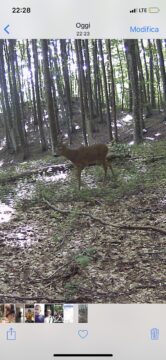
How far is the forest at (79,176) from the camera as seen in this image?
7.43ft

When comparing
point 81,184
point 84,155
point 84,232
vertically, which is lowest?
point 84,232

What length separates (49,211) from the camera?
2.41 metres

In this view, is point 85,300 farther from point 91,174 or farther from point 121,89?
point 121,89

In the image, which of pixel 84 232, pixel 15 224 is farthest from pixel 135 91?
pixel 15 224

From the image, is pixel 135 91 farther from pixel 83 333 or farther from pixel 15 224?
pixel 83 333

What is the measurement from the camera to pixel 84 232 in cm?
239

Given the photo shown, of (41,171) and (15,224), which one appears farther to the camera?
(41,171)

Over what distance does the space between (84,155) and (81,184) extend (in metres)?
0.19

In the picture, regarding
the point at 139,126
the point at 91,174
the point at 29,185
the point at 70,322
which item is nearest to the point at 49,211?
the point at 29,185

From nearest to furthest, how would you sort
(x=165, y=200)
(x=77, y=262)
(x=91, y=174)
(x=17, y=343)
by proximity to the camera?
(x=17, y=343) < (x=77, y=262) < (x=165, y=200) < (x=91, y=174)

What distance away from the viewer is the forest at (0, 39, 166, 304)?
89.1 inches

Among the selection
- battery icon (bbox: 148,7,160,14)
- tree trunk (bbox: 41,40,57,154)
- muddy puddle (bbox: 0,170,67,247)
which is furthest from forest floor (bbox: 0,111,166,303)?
battery icon (bbox: 148,7,160,14)

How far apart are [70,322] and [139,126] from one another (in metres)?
1.35

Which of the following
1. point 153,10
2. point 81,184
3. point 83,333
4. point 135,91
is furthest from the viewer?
point 135,91
